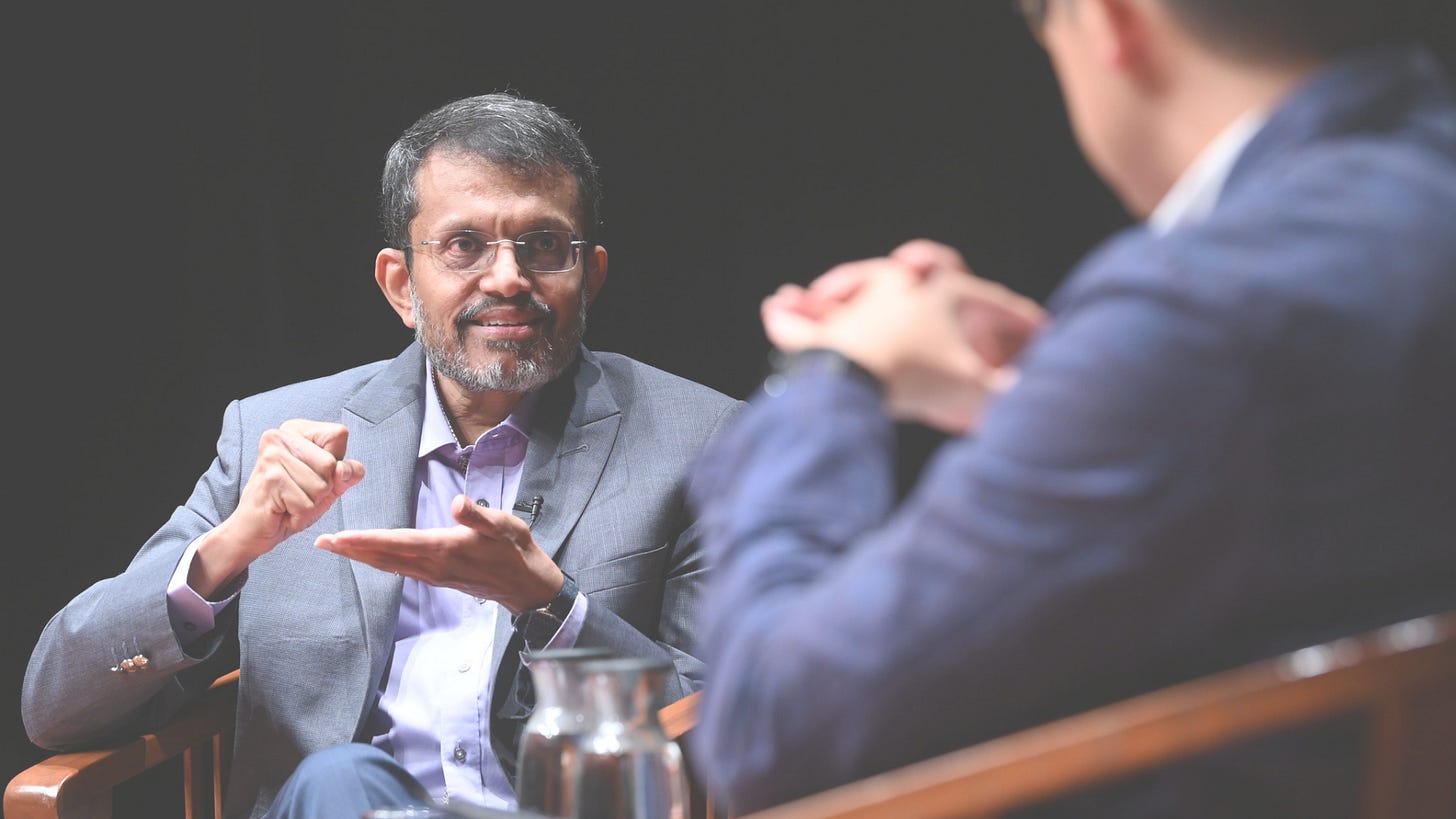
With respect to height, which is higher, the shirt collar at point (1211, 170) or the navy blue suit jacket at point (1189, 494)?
the shirt collar at point (1211, 170)

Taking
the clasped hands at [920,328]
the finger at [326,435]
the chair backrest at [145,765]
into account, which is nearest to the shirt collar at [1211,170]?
the clasped hands at [920,328]

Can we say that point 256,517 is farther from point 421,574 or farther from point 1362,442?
point 1362,442

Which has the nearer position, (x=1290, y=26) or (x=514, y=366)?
(x=1290, y=26)

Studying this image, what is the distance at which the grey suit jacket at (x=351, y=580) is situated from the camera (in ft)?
6.80

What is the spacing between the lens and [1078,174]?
2.74 metres

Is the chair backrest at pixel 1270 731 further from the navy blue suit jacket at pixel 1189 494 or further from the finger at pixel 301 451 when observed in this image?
the finger at pixel 301 451

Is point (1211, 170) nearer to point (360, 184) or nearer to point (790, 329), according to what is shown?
point (790, 329)

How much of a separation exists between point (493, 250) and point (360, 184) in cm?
91

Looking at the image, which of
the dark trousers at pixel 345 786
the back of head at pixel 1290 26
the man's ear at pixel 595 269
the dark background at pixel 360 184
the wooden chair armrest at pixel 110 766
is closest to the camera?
the back of head at pixel 1290 26

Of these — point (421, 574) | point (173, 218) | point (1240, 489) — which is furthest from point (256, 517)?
point (1240, 489)

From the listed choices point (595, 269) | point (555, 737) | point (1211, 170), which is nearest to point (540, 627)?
point (595, 269)

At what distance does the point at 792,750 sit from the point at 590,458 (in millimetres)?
1587

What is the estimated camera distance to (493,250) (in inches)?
94.7

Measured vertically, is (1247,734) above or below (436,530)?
above
